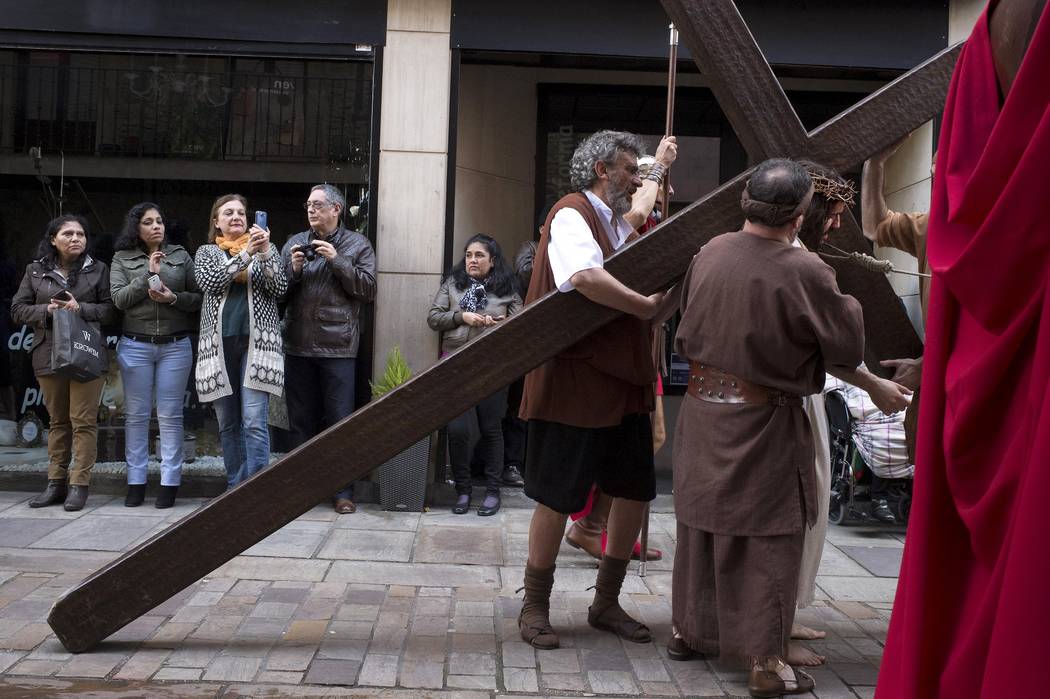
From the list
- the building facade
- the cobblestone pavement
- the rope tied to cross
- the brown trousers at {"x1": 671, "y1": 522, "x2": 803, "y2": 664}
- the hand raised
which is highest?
the building facade

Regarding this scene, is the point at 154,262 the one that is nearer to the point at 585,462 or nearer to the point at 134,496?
the point at 134,496

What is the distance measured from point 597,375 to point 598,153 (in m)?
0.91

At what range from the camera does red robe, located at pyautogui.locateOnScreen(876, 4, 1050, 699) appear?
2.01 metres

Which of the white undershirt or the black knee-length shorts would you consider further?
the black knee-length shorts

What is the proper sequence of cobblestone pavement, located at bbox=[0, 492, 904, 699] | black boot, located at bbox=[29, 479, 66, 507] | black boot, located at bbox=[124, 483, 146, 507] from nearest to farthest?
cobblestone pavement, located at bbox=[0, 492, 904, 699], black boot, located at bbox=[29, 479, 66, 507], black boot, located at bbox=[124, 483, 146, 507]

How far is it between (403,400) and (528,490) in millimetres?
739

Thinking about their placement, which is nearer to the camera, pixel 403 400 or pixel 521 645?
pixel 403 400

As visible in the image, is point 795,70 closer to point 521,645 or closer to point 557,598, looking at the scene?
point 557,598

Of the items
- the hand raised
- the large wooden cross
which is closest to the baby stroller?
the large wooden cross

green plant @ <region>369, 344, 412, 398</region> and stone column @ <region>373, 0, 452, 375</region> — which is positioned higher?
stone column @ <region>373, 0, 452, 375</region>

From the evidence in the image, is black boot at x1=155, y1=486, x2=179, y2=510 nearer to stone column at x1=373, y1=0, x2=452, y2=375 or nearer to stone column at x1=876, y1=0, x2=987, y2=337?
stone column at x1=373, y1=0, x2=452, y2=375

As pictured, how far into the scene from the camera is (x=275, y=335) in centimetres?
720

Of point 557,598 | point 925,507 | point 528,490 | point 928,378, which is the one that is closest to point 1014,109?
point 928,378

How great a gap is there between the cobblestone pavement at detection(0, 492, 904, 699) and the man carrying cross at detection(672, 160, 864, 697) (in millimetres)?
334
